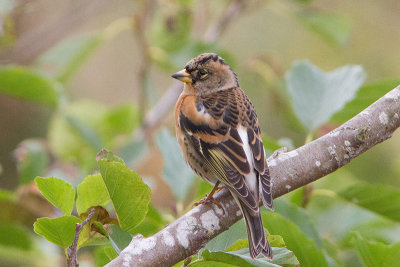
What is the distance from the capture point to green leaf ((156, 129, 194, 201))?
2344 mm

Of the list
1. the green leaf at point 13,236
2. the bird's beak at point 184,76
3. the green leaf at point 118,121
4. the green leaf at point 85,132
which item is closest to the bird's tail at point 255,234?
the bird's beak at point 184,76

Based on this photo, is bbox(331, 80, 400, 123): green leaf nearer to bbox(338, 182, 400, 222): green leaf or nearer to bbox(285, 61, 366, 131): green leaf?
bbox(285, 61, 366, 131): green leaf

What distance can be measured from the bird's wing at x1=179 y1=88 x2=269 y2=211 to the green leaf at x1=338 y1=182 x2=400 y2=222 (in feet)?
1.16

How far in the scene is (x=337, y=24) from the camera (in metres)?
3.52

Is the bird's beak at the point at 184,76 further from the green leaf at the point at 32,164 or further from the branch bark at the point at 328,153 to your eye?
the branch bark at the point at 328,153

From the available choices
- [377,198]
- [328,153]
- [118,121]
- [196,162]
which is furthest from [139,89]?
[328,153]

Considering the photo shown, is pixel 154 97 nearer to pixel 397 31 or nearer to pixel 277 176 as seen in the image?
pixel 277 176

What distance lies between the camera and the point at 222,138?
7.71ft

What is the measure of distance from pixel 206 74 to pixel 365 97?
0.85 meters

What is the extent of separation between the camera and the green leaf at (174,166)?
92.3 inches

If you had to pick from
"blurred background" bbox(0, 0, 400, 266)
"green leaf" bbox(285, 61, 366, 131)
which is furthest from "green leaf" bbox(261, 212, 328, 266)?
"green leaf" bbox(285, 61, 366, 131)

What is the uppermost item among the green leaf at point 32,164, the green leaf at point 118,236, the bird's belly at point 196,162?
the green leaf at point 32,164

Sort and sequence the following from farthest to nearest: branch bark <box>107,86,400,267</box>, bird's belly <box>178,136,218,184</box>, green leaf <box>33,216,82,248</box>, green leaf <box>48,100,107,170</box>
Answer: green leaf <box>48,100,107,170</box>
bird's belly <box>178,136,218,184</box>
branch bark <box>107,86,400,267</box>
green leaf <box>33,216,82,248</box>

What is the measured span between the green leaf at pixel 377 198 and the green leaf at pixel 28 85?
1.40 m
